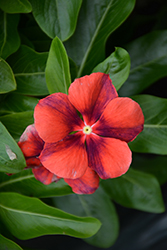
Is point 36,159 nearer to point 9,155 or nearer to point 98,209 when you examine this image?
point 9,155

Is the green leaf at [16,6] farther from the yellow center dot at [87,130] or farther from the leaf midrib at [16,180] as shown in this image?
the leaf midrib at [16,180]

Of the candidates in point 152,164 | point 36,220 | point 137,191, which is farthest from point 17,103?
point 152,164

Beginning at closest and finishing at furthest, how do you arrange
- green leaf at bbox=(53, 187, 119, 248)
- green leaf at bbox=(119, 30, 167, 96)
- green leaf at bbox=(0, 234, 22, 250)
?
green leaf at bbox=(0, 234, 22, 250)
green leaf at bbox=(119, 30, 167, 96)
green leaf at bbox=(53, 187, 119, 248)

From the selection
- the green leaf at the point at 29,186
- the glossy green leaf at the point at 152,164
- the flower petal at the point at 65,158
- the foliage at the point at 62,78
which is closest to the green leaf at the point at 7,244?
the foliage at the point at 62,78

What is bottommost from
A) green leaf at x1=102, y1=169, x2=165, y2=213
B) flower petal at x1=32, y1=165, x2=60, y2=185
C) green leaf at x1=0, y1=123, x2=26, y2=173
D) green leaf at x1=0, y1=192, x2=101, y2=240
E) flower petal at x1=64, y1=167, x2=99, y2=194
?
green leaf at x1=102, y1=169, x2=165, y2=213

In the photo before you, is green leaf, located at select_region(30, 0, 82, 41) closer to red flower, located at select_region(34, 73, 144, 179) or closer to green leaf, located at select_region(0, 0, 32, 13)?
green leaf, located at select_region(0, 0, 32, 13)

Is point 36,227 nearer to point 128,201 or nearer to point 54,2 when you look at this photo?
point 128,201

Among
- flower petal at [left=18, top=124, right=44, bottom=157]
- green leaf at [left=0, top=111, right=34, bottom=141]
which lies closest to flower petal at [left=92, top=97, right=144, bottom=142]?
flower petal at [left=18, top=124, right=44, bottom=157]
